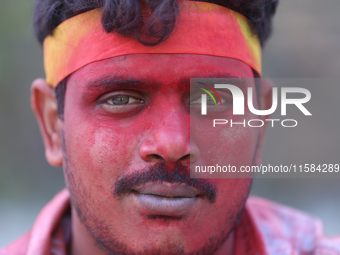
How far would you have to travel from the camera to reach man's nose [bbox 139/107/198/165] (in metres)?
1.46

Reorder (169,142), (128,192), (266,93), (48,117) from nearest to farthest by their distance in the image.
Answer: (169,142) → (128,192) → (48,117) → (266,93)

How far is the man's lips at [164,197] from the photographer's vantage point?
152 centimetres

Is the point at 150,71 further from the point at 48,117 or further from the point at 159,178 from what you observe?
the point at 48,117

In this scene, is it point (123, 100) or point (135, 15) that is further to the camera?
point (123, 100)

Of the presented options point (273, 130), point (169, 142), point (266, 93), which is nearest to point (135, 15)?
point (169, 142)

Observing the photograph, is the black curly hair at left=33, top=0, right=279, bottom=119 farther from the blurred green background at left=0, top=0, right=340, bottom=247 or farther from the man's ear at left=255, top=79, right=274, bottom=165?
the blurred green background at left=0, top=0, right=340, bottom=247

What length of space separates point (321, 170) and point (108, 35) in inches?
144

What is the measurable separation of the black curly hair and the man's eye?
0.29 meters

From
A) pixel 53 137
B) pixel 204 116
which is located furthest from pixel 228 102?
pixel 53 137

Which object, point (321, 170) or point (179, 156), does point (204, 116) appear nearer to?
point (179, 156)

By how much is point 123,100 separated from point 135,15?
16.8 inches

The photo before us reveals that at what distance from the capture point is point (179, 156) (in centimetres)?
149

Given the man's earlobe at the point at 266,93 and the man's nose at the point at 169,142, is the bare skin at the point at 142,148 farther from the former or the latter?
the man's earlobe at the point at 266,93

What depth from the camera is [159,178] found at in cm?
151
